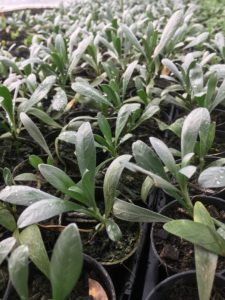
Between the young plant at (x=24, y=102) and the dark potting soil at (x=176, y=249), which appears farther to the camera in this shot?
the young plant at (x=24, y=102)

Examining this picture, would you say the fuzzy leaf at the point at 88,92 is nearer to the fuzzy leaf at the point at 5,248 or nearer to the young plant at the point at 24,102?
the young plant at the point at 24,102

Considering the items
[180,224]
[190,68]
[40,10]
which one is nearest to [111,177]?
[180,224]

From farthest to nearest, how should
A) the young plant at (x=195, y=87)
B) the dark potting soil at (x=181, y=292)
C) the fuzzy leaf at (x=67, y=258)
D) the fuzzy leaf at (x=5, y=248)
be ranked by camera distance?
1. the young plant at (x=195, y=87)
2. the dark potting soil at (x=181, y=292)
3. the fuzzy leaf at (x=5, y=248)
4. the fuzzy leaf at (x=67, y=258)

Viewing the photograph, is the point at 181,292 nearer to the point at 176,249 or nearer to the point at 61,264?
the point at 176,249

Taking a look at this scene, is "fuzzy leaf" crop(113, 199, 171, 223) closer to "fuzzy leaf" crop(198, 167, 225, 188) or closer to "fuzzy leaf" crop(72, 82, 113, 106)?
"fuzzy leaf" crop(198, 167, 225, 188)

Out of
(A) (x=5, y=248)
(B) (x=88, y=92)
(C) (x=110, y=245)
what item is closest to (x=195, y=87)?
(B) (x=88, y=92)

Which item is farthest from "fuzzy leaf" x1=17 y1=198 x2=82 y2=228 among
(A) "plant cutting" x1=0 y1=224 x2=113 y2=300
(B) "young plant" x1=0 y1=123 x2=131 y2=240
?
(A) "plant cutting" x1=0 y1=224 x2=113 y2=300

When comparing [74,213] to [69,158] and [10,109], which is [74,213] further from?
[10,109]

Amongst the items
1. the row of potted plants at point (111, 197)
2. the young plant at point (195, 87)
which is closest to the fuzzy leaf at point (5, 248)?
the row of potted plants at point (111, 197)
